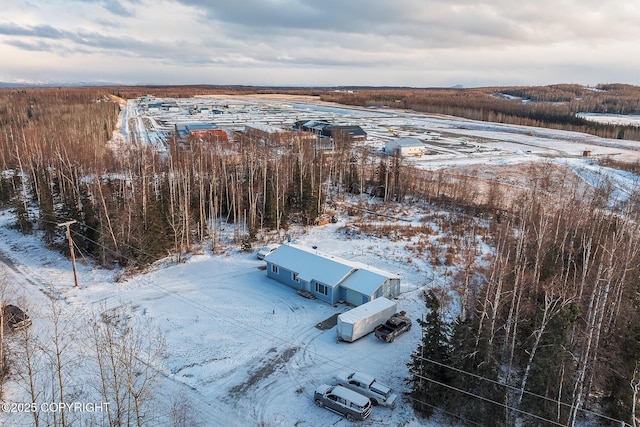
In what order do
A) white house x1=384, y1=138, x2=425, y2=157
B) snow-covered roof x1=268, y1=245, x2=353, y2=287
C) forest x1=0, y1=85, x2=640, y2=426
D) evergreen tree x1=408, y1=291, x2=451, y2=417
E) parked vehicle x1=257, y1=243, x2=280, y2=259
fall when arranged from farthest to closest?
1. white house x1=384, y1=138, x2=425, y2=157
2. parked vehicle x1=257, y1=243, x2=280, y2=259
3. snow-covered roof x1=268, y1=245, x2=353, y2=287
4. evergreen tree x1=408, y1=291, x2=451, y2=417
5. forest x1=0, y1=85, x2=640, y2=426

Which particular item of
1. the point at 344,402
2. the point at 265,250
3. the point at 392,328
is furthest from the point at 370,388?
the point at 265,250

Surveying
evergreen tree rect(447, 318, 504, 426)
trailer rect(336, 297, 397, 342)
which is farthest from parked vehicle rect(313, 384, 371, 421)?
trailer rect(336, 297, 397, 342)

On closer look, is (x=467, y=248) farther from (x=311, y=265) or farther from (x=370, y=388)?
(x=370, y=388)

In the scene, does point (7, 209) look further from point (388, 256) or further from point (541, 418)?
point (541, 418)

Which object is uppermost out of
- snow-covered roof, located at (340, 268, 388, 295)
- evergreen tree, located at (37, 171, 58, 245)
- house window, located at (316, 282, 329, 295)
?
evergreen tree, located at (37, 171, 58, 245)

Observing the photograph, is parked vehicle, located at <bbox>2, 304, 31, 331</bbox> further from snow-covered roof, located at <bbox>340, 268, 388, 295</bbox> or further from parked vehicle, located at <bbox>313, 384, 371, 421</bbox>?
snow-covered roof, located at <bbox>340, 268, 388, 295</bbox>

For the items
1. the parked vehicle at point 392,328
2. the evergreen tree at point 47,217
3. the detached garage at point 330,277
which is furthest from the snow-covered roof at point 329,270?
the evergreen tree at point 47,217

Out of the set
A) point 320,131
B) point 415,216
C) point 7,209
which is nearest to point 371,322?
point 415,216
